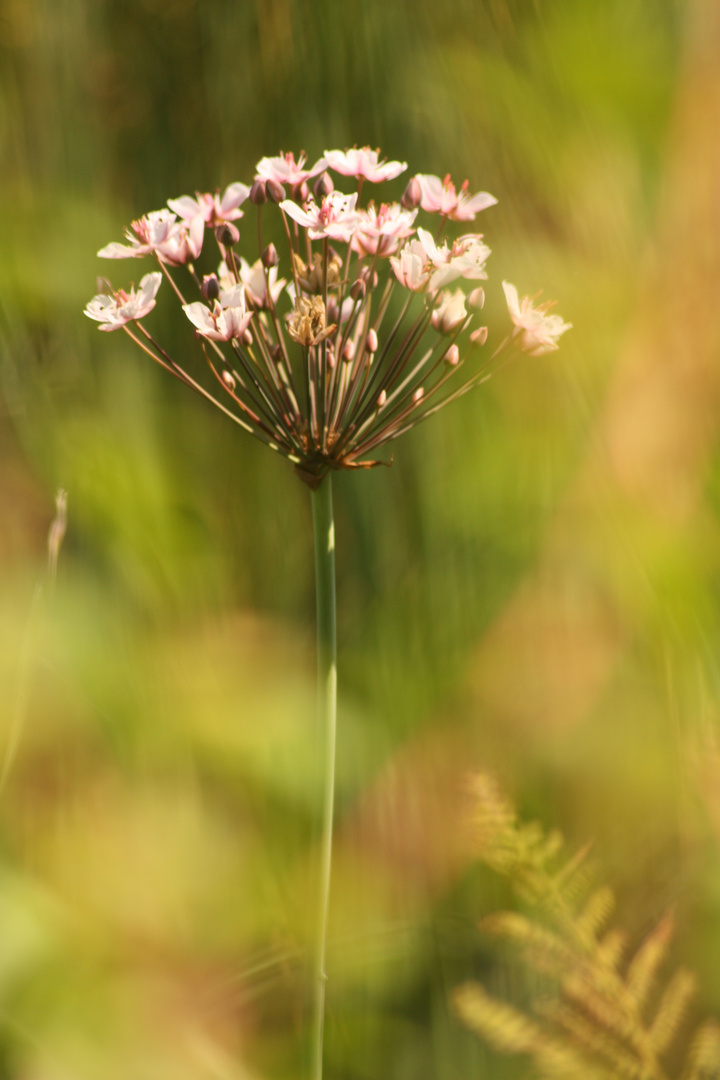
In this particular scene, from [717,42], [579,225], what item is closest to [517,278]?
[579,225]

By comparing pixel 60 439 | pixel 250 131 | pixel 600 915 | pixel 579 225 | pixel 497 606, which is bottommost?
pixel 600 915

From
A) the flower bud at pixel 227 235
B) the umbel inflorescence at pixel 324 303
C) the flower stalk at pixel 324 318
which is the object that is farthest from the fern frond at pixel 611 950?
the flower bud at pixel 227 235

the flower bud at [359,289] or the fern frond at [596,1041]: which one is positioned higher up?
the flower bud at [359,289]

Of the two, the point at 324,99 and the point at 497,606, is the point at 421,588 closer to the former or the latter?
the point at 497,606

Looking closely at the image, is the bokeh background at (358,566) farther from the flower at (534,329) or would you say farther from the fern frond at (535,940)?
the flower at (534,329)

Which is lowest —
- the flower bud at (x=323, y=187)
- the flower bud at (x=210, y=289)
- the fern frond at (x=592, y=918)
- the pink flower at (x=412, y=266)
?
the fern frond at (x=592, y=918)

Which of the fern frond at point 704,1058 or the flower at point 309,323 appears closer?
the flower at point 309,323

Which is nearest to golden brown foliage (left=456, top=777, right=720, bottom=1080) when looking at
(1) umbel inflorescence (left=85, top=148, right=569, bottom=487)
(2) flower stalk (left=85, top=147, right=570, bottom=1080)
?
(2) flower stalk (left=85, top=147, right=570, bottom=1080)

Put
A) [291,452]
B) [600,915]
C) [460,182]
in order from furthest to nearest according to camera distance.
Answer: [460,182] < [600,915] < [291,452]
